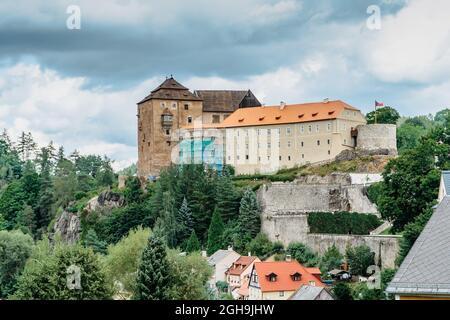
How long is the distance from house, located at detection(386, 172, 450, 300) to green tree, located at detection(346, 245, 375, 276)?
30625 mm

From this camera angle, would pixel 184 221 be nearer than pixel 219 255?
No

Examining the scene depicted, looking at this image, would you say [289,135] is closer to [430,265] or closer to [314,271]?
[314,271]

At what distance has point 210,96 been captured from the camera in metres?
72.2

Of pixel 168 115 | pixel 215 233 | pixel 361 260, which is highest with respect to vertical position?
pixel 168 115

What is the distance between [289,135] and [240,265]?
61.5 ft

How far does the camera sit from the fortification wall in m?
58.9

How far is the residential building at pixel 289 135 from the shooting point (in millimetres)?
59938

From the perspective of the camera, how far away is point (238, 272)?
144ft

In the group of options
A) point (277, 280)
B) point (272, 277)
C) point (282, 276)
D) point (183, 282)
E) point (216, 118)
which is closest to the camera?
point (183, 282)

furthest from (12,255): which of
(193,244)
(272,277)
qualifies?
(272,277)

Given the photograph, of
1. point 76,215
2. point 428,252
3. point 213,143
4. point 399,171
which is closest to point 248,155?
point 213,143

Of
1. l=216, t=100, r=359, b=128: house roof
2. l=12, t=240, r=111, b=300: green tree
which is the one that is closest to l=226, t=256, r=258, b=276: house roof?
l=12, t=240, r=111, b=300: green tree

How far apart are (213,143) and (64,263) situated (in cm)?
3656
